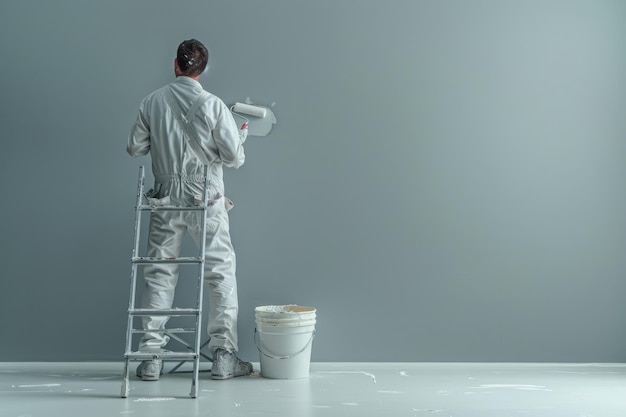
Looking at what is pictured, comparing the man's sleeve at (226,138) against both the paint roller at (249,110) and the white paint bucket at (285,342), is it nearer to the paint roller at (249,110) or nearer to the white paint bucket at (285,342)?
the paint roller at (249,110)

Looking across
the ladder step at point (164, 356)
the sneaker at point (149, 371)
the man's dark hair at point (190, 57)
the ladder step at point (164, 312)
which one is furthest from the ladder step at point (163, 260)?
the man's dark hair at point (190, 57)

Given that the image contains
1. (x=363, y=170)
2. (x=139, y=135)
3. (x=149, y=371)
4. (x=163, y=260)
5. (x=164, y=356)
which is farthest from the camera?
(x=363, y=170)

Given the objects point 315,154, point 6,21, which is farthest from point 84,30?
point 315,154

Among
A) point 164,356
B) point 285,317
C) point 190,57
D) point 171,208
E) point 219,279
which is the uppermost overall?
point 190,57

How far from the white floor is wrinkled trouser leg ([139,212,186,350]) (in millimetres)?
320

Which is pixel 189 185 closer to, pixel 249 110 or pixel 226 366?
pixel 249 110

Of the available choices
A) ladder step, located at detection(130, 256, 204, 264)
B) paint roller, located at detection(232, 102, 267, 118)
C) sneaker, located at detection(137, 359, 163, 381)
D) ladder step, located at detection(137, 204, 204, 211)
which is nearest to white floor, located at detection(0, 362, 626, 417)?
sneaker, located at detection(137, 359, 163, 381)

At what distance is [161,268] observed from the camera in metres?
2.67

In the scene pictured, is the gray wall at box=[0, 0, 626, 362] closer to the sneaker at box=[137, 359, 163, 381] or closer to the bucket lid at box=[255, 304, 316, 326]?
the bucket lid at box=[255, 304, 316, 326]

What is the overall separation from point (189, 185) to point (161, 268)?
392 mm

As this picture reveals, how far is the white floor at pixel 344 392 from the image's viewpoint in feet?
6.83

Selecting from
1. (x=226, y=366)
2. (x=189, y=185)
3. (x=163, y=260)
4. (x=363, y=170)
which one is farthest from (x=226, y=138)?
(x=226, y=366)

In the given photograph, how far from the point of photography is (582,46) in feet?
10.2

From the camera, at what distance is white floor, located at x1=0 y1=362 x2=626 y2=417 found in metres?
2.08
